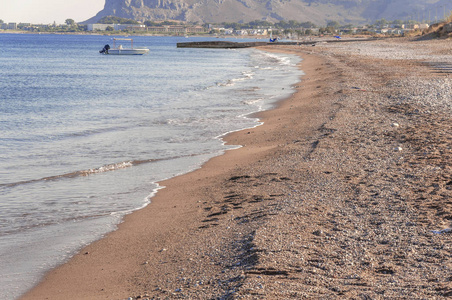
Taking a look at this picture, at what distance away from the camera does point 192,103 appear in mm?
22859

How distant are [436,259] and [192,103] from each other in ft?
61.1

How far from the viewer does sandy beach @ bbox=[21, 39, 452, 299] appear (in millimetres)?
4652

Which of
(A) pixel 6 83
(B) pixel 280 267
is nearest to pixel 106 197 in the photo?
(B) pixel 280 267

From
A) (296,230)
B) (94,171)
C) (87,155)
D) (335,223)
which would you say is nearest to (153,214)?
(296,230)

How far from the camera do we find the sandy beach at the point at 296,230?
4.65 metres

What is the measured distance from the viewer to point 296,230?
5.97m

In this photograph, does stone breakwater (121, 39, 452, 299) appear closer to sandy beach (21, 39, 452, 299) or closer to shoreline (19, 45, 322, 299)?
sandy beach (21, 39, 452, 299)

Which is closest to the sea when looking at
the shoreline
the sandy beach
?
the shoreline

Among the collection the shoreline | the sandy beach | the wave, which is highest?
the sandy beach

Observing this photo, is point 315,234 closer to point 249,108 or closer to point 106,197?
point 106,197

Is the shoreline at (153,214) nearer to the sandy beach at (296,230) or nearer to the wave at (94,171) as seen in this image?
the sandy beach at (296,230)

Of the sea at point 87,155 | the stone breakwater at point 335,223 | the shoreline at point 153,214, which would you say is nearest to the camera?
the stone breakwater at point 335,223

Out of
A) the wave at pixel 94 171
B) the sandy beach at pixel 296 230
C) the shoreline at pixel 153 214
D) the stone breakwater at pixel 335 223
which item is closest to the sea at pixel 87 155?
the wave at pixel 94 171

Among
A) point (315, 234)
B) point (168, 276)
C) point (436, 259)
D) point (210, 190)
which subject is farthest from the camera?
point (210, 190)
